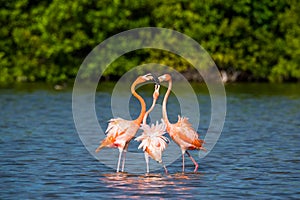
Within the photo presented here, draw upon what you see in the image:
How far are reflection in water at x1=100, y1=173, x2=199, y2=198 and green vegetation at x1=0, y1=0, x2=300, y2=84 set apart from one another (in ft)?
148

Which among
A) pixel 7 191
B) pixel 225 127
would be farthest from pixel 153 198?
pixel 225 127

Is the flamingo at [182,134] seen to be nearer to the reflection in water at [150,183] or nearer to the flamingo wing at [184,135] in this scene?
the flamingo wing at [184,135]

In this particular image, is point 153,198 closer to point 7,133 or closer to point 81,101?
point 7,133

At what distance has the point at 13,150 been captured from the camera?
22062 millimetres

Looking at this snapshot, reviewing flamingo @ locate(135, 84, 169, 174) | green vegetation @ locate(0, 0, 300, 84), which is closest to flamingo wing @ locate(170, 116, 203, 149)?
flamingo @ locate(135, 84, 169, 174)

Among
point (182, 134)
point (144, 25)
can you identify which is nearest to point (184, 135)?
point (182, 134)

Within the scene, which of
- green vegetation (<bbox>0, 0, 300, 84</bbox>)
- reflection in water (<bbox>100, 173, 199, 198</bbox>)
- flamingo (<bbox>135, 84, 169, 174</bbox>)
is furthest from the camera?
green vegetation (<bbox>0, 0, 300, 84</bbox>)

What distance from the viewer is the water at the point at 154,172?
16016 millimetres

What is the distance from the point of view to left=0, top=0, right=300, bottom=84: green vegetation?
63938 mm

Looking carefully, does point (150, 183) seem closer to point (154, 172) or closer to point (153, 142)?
point (153, 142)

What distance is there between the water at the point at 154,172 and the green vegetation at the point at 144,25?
30738 millimetres

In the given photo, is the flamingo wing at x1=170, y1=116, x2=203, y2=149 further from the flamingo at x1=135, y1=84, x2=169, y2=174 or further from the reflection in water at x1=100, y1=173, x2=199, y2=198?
the reflection in water at x1=100, y1=173, x2=199, y2=198

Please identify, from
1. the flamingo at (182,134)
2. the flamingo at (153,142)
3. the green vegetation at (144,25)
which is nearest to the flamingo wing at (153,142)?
the flamingo at (153,142)

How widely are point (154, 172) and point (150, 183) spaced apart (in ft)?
5.04
